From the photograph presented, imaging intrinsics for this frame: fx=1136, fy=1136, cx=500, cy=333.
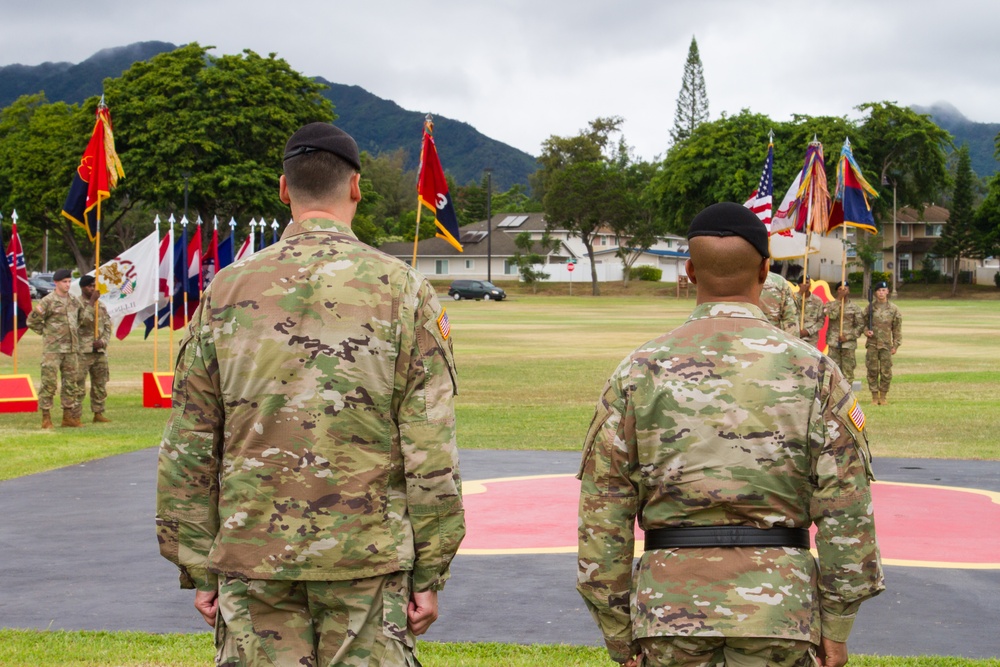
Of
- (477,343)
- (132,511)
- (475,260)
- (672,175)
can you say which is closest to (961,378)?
(477,343)

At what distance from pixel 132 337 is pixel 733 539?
40.9 metres

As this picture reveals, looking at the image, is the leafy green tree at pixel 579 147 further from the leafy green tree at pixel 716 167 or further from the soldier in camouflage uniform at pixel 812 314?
the soldier in camouflage uniform at pixel 812 314

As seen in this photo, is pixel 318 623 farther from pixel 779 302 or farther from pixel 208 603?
pixel 779 302

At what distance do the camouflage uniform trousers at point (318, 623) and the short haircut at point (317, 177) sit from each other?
1237mm

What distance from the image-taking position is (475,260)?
10500 cm

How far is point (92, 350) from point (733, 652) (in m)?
16.0

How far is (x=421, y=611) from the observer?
11.4ft

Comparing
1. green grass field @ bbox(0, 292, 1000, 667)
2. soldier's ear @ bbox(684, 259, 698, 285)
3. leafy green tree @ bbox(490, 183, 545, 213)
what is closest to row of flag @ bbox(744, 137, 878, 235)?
green grass field @ bbox(0, 292, 1000, 667)

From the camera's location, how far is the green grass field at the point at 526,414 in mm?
6059

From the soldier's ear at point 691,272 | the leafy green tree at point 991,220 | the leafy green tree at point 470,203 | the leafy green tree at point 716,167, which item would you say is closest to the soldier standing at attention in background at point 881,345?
the soldier's ear at point 691,272

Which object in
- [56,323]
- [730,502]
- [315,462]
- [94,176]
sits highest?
[94,176]

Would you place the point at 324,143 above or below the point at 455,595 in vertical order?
above

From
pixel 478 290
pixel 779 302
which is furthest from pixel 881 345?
pixel 478 290

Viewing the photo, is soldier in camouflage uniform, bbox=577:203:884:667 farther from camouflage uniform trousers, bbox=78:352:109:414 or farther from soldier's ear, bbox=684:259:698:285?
camouflage uniform trousers, bbox=78:352:109:414
